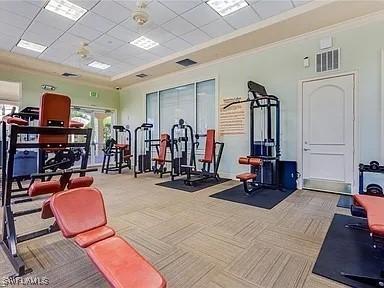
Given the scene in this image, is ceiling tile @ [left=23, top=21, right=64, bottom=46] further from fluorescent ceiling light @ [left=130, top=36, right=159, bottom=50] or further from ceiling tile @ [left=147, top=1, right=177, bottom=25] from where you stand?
ceiling tile @ [left=147, top=1, right=177, bottom=25]

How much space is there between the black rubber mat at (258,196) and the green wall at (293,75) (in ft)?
3.43

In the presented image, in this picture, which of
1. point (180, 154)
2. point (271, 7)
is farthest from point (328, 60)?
point (180, 154)

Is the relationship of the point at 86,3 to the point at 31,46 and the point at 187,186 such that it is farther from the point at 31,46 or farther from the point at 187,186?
the point at 187,186

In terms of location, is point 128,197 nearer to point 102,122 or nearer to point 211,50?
point 211,50

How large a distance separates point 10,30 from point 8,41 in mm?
739

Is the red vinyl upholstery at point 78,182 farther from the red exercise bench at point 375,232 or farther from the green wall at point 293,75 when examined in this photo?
the green wall at point 293,75

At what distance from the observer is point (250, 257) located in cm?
218

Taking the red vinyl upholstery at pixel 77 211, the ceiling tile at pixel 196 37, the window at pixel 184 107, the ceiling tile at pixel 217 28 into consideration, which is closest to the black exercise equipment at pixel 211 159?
the window at pixel 184 107

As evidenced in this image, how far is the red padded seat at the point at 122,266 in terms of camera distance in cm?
132

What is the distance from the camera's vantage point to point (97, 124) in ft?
31.4

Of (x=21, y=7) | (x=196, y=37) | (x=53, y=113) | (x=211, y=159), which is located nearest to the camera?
(x=53, y=113)

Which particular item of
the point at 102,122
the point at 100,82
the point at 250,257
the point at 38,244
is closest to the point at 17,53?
the point at 100,82

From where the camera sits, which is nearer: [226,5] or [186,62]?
[226,5]

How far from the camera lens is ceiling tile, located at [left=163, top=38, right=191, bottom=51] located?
5570 mm
